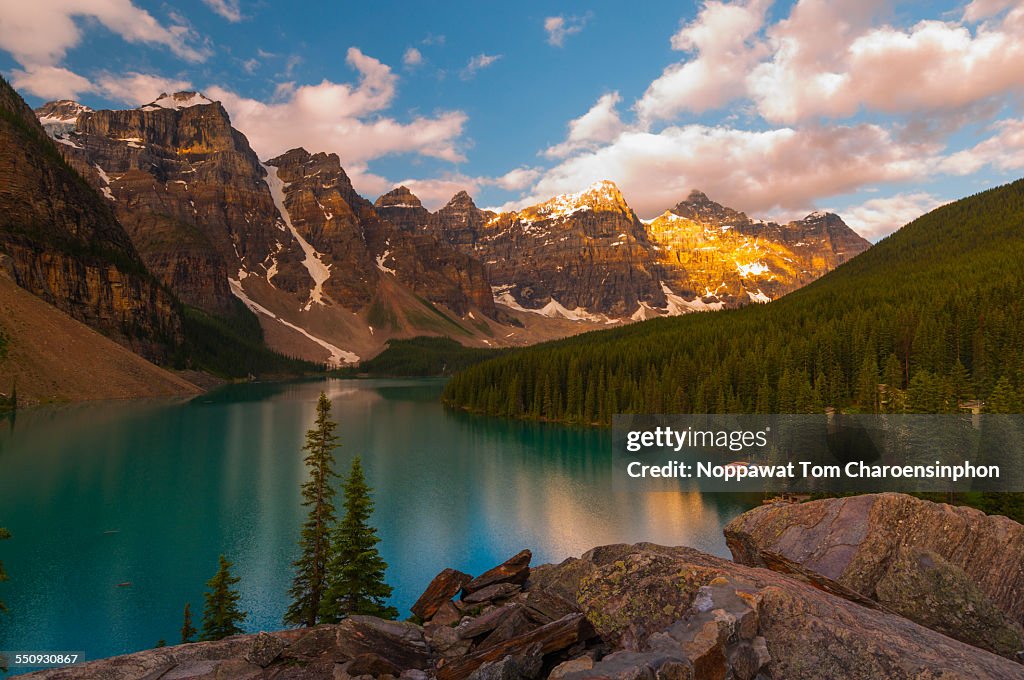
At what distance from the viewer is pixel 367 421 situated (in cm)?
11750

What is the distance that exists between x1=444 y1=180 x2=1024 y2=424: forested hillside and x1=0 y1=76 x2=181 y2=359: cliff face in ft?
393

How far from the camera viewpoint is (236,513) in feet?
161

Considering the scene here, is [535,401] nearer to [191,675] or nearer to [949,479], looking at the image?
[949,479]

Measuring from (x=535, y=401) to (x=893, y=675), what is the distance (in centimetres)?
11274

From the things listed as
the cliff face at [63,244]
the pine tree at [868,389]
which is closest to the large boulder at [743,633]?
the pine tree at [868,389]

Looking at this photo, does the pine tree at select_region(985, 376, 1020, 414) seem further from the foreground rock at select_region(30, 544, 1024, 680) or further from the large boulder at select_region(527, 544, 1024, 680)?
the large boulder at select_region(527, 544, 1024, 680)

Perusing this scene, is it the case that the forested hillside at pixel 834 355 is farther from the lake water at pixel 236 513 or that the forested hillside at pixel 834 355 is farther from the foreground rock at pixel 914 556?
the foreground rock at pixel 914 556

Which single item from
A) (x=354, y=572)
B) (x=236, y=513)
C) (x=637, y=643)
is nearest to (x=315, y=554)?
(x=354, y=572)

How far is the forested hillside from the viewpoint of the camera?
78.1 metres

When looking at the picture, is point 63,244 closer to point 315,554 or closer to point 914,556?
point 315,554

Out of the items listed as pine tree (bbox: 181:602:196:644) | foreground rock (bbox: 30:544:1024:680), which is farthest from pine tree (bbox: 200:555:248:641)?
foreground rock (bbox: 30:544:1024:680)

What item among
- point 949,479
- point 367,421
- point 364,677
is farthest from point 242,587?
point 367,421

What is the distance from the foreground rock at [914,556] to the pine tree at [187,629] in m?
22.0

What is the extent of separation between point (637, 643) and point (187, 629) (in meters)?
22.8
